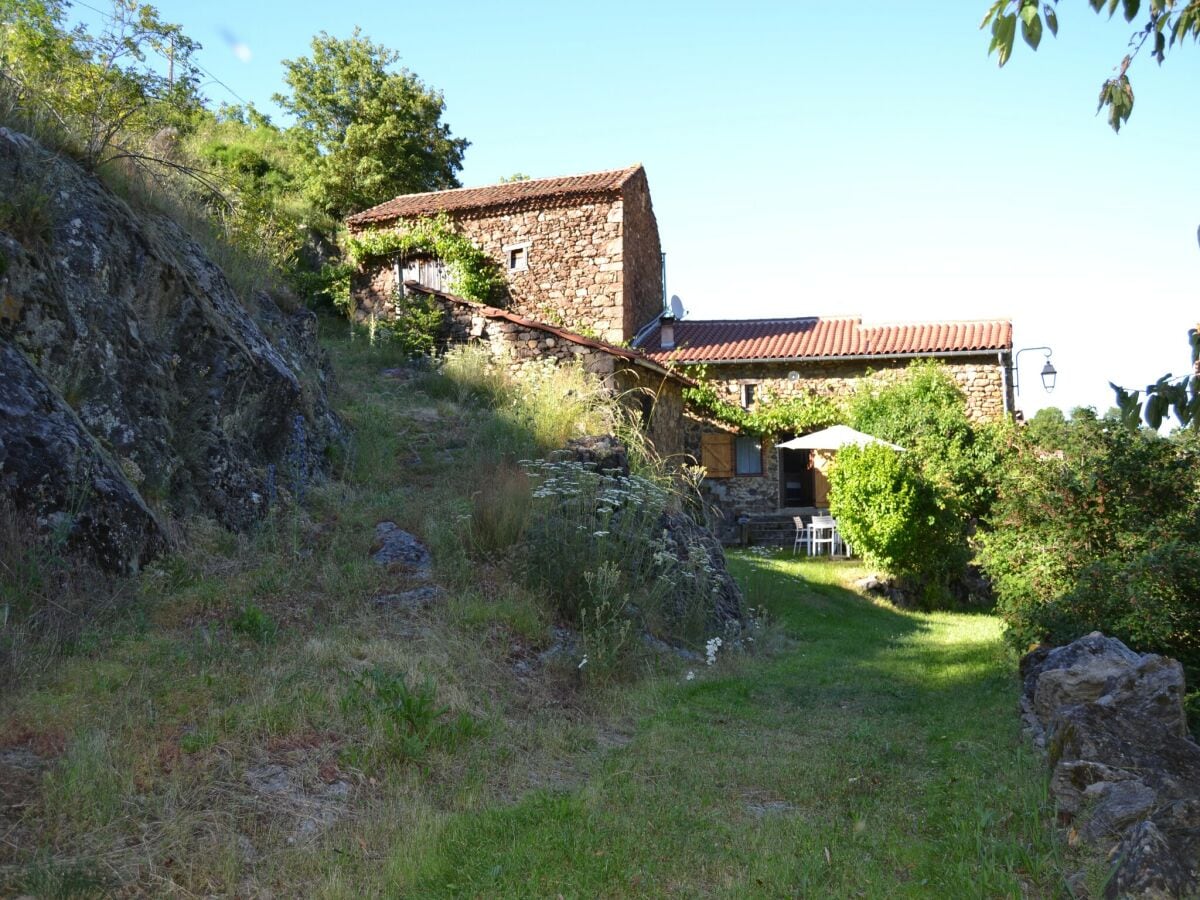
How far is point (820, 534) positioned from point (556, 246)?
8.49 metres

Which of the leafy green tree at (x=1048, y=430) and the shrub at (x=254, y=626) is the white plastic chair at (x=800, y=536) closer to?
the leafy green tree at (x=1048, y=430)

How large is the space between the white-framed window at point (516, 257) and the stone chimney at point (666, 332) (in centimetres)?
338

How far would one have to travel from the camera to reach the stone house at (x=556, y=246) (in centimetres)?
1992

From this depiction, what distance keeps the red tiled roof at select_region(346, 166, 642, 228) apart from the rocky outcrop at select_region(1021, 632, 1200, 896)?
1601 centimetres

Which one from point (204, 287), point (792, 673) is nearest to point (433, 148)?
point (204, 287)

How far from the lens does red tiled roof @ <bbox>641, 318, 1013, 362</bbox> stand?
62.4ft

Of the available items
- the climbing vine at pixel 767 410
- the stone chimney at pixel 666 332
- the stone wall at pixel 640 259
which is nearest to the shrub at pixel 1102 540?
the climbing vine at pixel 767 410

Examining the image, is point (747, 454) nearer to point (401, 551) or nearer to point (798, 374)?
point (798, 374)

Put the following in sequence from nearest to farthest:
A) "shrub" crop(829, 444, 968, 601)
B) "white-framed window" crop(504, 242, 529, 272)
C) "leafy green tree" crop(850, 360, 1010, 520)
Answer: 1. "shrub" crop(829, 444, 968, 601)
2. "leafy green tree" crop(850, 360, 1010, 520)
3. "white-framed window" crop(504, 242, 529, 272)

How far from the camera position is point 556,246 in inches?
Answer: 805

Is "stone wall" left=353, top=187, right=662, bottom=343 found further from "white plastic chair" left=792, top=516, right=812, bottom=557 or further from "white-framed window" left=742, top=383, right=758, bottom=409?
"white plastic chair" left=792, top=516, right=812, bottom=557

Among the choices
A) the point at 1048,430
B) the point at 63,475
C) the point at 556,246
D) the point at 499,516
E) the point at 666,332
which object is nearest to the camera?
the point at 63,475

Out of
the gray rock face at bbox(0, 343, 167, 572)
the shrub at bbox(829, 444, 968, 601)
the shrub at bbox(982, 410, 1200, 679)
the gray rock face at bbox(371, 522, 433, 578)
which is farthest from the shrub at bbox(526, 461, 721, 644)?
the shrub at bbox(829, 444, 968, 601)

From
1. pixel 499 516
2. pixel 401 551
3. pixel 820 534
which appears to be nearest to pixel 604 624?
pixel 499 516
